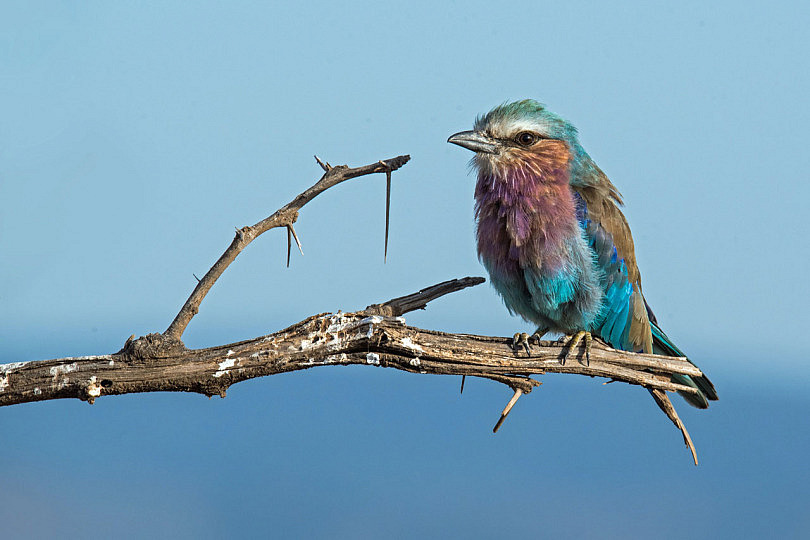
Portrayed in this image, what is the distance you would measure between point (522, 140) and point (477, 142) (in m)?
0.27

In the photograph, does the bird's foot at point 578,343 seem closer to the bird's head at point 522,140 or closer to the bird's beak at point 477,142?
the bird's head at point 522,140

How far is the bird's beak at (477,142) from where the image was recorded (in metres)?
4.64

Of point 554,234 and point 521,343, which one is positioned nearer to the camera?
point 521,343

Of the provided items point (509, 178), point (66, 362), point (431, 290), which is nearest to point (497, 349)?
point (431, 290)

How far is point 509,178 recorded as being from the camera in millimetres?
4516

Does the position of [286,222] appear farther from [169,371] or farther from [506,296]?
[506,296]

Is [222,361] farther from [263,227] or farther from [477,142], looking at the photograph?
[477,142]

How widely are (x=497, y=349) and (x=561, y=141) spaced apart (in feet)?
4.70

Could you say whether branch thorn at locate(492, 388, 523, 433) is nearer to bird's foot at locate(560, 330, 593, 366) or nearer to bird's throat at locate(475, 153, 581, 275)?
bird's foot at locate(560, 330, 593, 366)

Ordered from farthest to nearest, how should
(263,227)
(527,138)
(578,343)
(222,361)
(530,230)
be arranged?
(527,138)
(530,230)
(578,343)
(263,227)
(222,361)

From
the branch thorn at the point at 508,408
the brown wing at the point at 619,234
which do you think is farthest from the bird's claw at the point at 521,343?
the brown wing at the point at 619,234

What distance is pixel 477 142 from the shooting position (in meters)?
4.66

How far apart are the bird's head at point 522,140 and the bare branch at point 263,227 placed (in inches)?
43.5

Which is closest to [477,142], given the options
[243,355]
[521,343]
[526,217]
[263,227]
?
[526,217]
